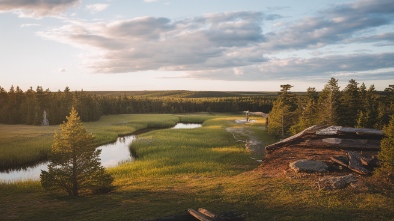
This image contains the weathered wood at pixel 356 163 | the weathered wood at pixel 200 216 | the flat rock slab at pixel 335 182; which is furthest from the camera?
the weathered wood at pixel 356 163

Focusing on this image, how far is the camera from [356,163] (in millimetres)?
17656

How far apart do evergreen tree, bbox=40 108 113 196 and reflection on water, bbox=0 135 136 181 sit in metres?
10.3

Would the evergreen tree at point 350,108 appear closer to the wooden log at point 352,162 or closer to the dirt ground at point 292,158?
the dirt ground at point 292,158

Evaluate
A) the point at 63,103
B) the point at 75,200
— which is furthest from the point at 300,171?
the point at 63,103

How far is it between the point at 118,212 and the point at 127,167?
47.4 feet

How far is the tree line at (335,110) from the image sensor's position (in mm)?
34219

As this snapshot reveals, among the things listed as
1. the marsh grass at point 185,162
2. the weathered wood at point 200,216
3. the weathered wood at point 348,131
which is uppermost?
the weathered wood at point 348,131

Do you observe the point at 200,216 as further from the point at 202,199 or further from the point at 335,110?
the point at 335,110

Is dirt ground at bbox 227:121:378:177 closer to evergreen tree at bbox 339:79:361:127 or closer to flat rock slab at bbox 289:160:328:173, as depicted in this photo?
flat rock slab at bbox 289:160:328:173

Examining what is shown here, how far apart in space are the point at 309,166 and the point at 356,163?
9.03ft

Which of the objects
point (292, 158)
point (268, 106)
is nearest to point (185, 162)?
point (292, 158)

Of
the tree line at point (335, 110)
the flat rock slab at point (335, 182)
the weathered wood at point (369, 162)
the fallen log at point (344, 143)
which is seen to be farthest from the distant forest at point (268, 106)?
the flat rock slab at point (335, 182)

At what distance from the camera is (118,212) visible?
44.3 ft

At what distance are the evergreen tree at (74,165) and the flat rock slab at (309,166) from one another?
12.3 metres
